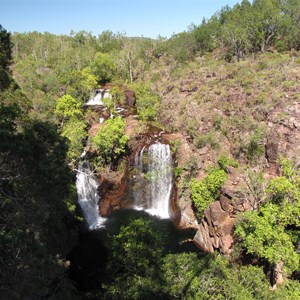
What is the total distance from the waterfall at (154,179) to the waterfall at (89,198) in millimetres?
4774

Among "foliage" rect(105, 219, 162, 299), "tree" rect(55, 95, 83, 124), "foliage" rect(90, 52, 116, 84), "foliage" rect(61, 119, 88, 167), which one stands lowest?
"foliage" rect(105, 219, 162, 299)

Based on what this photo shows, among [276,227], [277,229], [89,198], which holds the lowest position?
[277,229]

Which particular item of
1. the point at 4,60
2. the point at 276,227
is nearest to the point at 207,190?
the point at 276,227

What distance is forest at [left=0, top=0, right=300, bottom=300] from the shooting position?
53.3 feet

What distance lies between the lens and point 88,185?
34.6 m

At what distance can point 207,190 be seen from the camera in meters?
30.6

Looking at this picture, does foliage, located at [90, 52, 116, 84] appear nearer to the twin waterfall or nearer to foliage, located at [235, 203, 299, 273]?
the twin waterfall

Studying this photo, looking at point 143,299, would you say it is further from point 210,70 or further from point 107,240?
point 210,70

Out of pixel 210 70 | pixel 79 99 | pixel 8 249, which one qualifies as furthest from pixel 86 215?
pixel 210 70

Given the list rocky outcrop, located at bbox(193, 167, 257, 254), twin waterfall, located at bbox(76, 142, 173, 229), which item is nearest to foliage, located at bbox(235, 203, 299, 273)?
rocky outcrop, located at bbox(193, 167, 257, 254)

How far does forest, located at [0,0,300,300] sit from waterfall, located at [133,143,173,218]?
1.21 metres

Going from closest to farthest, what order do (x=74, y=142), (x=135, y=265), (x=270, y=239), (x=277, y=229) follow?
(x=135, y=265), (x=270, y=239), (x=277, y=229), (x=74, y=142)

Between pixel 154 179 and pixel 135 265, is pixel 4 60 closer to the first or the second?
pixel 154 179

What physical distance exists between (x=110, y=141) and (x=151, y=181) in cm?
683
